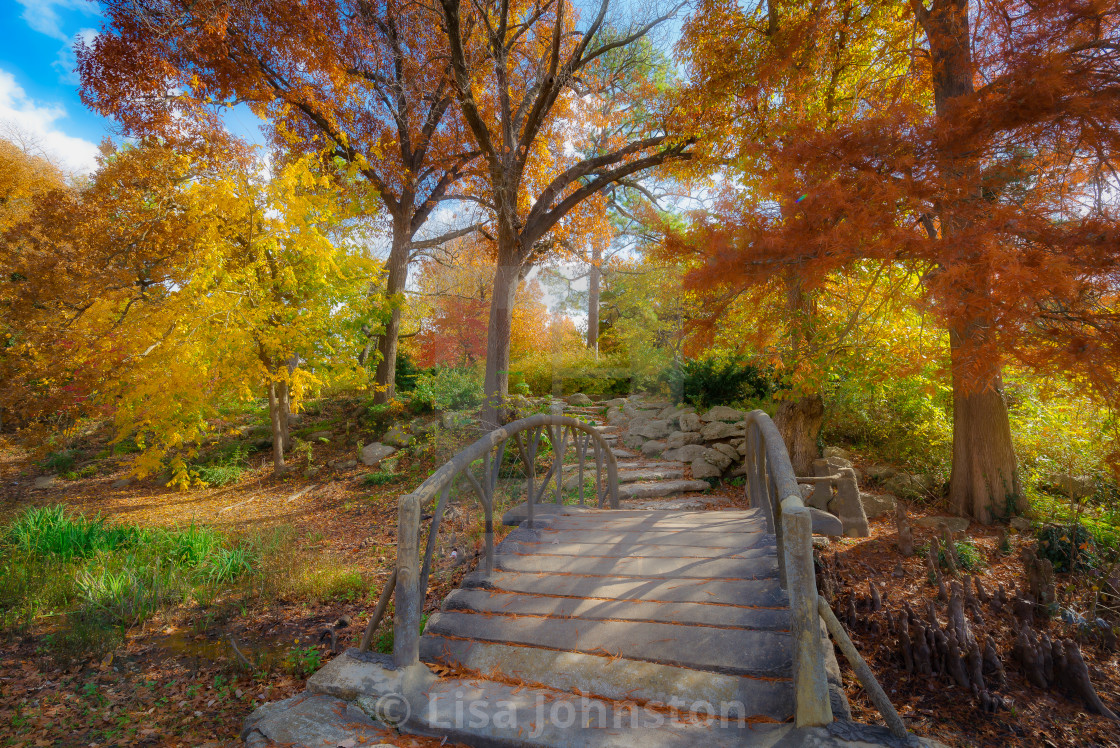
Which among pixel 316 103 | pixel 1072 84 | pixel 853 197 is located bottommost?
pixel 853 197

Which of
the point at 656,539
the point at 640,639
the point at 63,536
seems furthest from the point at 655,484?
the point at 63,536

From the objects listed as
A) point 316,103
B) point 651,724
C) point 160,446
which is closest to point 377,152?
point 316,103

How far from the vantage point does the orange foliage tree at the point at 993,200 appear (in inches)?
114

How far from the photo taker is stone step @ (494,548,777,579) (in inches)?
105

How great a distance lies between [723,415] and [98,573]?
7957 millimetres

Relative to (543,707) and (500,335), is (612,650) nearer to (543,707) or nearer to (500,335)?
(543,707)

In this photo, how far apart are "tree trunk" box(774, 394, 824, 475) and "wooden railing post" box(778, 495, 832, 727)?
4.89 m

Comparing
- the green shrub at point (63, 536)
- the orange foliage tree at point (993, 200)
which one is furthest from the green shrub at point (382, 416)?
the orange foliage tree at point (993, 200)

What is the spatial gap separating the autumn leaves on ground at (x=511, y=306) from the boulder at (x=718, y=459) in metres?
0.97

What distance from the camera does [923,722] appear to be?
2359 mm

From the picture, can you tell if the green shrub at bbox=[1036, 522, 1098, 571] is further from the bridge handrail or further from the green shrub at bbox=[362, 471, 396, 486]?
the green shrub at bbox=[362, 471, 396, 486]

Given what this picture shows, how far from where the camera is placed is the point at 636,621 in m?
2.31

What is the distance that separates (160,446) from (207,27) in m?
5.78

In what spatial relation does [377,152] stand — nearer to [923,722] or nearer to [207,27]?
[207,27]
